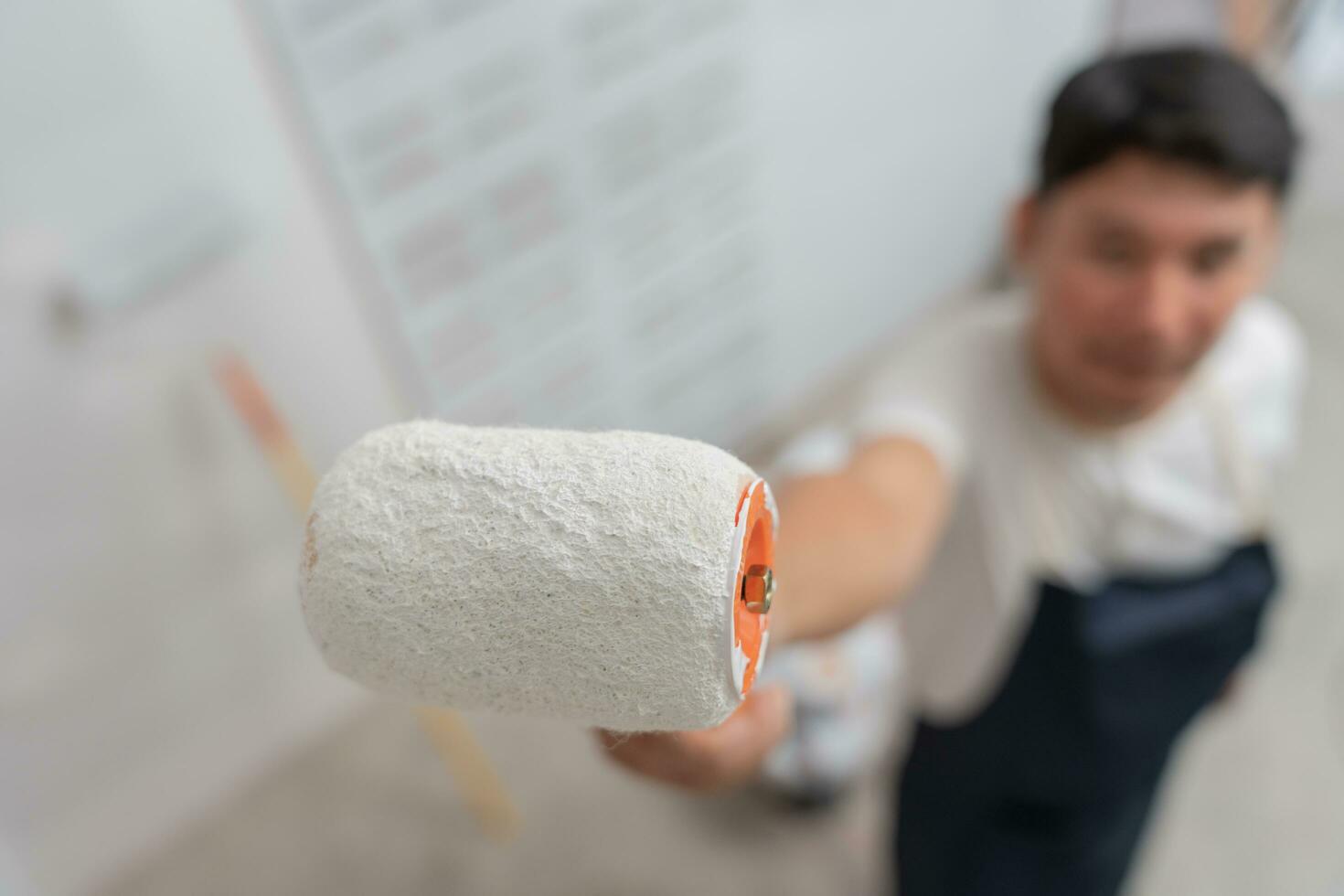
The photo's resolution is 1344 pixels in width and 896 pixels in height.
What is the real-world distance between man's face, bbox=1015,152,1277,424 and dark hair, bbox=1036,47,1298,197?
12mm

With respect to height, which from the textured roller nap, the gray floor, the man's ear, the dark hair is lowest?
the gray floor

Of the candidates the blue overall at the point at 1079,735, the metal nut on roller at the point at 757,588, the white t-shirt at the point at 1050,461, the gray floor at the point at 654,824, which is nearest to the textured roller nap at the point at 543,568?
the metal nut on roller at the point at 757,588

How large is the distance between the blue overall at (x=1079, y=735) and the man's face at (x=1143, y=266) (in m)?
0.20

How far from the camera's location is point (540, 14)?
3.39 feet

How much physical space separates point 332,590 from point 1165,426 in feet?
2.28

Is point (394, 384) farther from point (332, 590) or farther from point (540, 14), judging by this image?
point (332, 590)

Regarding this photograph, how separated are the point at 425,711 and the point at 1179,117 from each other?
3.76ft

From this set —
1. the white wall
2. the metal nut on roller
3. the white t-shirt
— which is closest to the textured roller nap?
the metal nut on roller

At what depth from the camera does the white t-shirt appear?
2.45 feet

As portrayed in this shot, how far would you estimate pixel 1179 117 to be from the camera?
0.61 meters

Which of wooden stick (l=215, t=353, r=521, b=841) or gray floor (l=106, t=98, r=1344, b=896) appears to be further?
gray floor (l=106, t=98, r=1344, b=896)

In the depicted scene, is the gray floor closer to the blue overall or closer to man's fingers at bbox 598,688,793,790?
the blue overall

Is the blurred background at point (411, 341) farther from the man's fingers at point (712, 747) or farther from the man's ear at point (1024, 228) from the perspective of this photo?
the man's fingers at point (712, 747)

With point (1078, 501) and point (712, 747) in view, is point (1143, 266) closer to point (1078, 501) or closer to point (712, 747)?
point (1078, 501)
